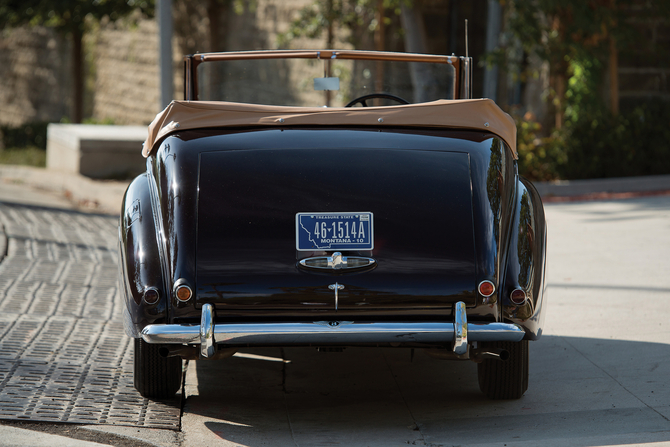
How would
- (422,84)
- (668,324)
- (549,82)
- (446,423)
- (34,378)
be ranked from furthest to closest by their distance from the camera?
(549,82) < (422,84) < (668,324) < (34,378) < (446,423)

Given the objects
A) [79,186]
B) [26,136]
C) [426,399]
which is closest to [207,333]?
[426,399]

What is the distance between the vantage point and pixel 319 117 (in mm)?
3926

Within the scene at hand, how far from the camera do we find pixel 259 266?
11.4ft

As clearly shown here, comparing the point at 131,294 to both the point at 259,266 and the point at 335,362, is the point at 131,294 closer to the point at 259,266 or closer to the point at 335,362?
the point at 259,266

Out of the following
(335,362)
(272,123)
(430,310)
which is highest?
(272,123)

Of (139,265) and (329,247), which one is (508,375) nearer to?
(329,247)

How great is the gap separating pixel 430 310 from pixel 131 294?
1.29 m

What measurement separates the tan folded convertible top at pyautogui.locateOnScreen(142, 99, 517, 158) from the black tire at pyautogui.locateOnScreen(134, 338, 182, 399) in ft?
3.23

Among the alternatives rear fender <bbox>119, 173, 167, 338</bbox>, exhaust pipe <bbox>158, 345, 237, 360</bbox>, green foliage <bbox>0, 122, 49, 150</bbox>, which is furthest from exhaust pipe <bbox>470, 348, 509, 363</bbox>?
green foliage <bbox>0, 122, 49, 150</bbox>

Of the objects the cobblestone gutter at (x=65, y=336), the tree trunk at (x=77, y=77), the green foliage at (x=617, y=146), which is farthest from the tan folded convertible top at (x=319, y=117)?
the tree trunk at (x=77, y=77)

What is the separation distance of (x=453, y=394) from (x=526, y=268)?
89cm

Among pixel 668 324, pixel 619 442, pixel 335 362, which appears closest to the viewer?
pixel 619 442

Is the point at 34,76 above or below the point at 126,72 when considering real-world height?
below

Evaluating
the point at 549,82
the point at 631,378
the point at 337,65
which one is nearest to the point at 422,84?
the point at 337,65
